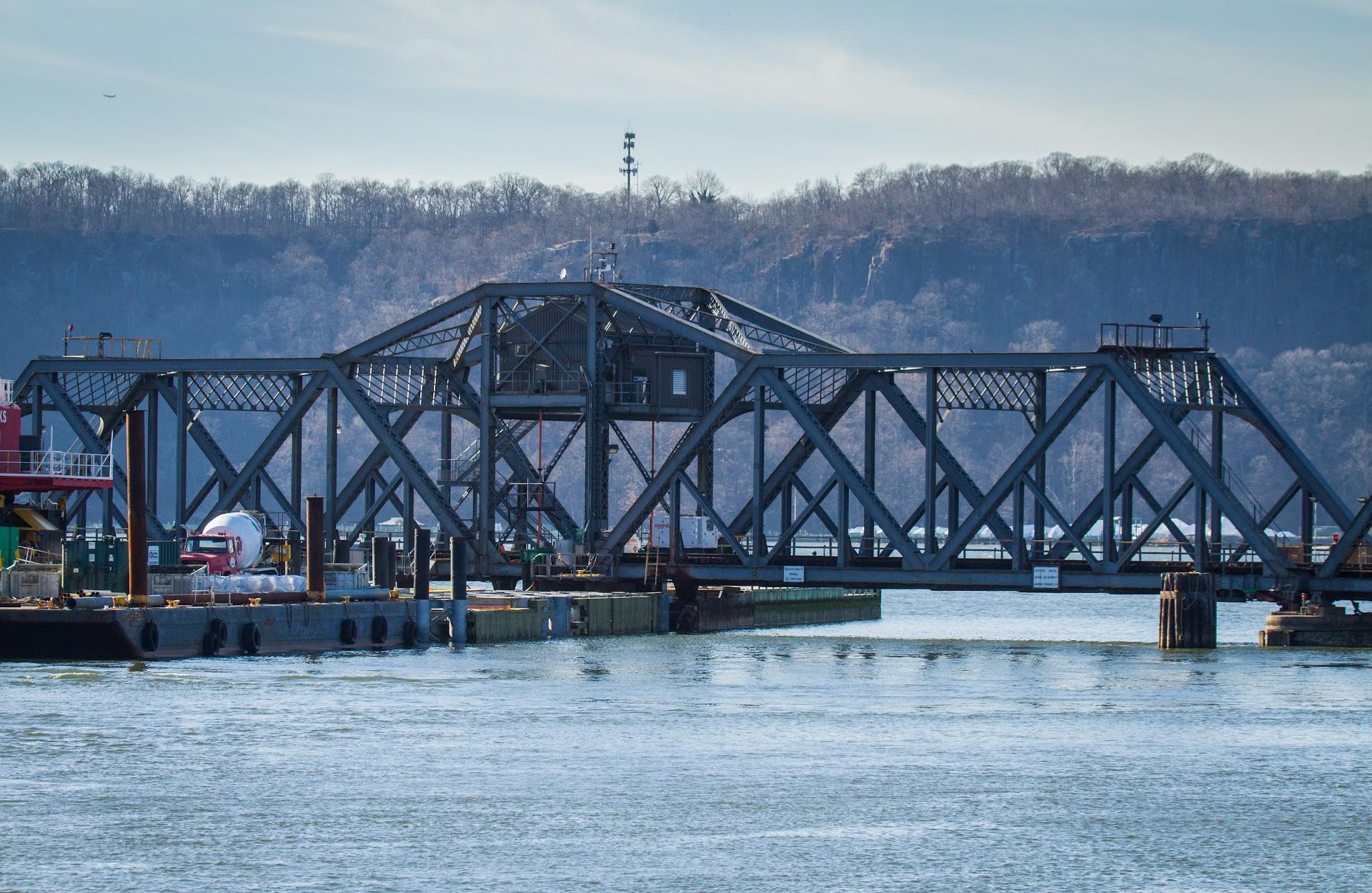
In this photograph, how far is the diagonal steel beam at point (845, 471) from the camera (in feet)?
233

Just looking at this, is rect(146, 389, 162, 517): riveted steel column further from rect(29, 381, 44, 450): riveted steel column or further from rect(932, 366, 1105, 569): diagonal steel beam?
rect(932, 366, 1105, 569): diagonal steel beam

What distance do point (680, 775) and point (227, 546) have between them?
37.6 meters

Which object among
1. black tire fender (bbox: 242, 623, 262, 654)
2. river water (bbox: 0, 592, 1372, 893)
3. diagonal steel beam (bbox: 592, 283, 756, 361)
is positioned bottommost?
river water (bbox: 0, 592, 1372, 893)

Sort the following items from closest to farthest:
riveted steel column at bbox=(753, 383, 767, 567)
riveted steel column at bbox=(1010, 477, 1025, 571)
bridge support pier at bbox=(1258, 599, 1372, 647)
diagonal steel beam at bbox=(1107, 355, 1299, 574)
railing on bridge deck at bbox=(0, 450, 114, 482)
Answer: diagonal steel beam at bbox=(1107, 355, 1299, 574)
bridge support pier at bbox=(1258, 599, 1372, 647)
railing on bridge deck at bbox=(0, 450, 114, 482)
riveted steel column at bbox=(1010, 477, 1025, 571)
riveted steel column at bbox=(753, 383, 767, 567)

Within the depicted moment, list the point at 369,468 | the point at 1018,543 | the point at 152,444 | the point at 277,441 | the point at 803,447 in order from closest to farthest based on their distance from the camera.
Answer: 1. the point at 1018,543
2. the point at 803,447
3. the point at 277,441
4. the point at 369,468
5. the point at 152,444

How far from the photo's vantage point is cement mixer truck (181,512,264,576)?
7581 cm

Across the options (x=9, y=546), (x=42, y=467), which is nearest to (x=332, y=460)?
(x=42, y=467)

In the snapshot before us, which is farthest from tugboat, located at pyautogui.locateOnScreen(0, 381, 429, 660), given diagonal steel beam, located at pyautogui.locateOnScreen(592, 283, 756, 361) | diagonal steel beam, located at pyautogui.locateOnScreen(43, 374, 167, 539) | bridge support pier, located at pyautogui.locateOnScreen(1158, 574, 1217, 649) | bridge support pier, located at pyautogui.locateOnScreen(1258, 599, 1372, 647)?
bridge support pier, located at pyautogui.locateOnScreen(1258, 599, 1372, 647)

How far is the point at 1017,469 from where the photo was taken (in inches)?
2709

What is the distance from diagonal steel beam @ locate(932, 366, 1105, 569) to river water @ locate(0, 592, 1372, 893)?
4821 mm

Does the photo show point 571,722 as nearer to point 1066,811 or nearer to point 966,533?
point 1066,811

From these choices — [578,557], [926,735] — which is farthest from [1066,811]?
[578,557]

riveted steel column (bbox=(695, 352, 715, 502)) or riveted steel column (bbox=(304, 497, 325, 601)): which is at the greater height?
riveted steel column (bbox=(695, 352, 715, 502))

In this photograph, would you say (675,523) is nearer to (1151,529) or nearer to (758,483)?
(758,483)
